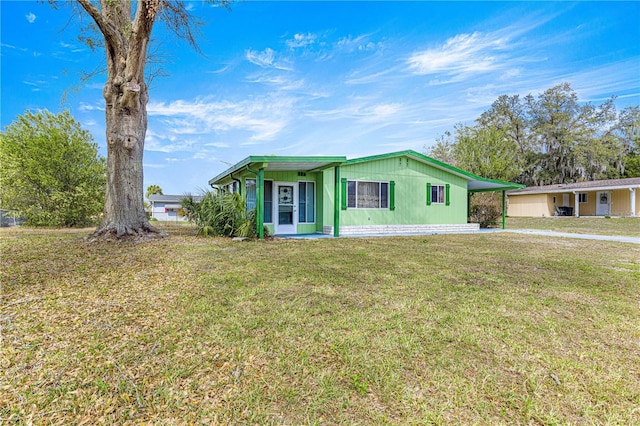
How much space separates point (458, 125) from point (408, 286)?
32628mm

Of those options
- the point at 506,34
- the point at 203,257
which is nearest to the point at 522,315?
the point at 203,257

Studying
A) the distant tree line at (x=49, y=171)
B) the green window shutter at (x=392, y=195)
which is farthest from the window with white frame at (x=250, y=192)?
the distant tree line at (x=49, y=171)

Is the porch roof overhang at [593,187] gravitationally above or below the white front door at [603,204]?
above

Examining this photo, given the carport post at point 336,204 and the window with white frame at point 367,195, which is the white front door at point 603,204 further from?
the carport post at point 336,204

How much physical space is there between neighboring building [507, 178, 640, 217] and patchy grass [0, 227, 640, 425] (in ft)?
78.4

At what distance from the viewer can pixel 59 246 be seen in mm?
6754

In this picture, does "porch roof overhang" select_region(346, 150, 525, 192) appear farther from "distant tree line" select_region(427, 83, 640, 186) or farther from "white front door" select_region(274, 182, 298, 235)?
"distant tree line" select_region(427, 83, 640, 186)

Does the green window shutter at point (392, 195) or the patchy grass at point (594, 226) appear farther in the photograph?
the patchy grass at point (594, 226)

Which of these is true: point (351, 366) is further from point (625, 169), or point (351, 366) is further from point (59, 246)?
point (625, 169)

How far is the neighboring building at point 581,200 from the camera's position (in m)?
22.0

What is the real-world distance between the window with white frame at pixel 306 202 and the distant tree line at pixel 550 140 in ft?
73.3

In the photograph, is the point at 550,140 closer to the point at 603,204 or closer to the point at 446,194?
the point at 603,204

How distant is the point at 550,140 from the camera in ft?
106

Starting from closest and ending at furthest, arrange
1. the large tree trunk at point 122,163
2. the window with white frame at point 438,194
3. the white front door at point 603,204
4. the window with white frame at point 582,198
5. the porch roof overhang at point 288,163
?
the large tree trunk at point 122,163, the porch roof overhang at point 288,163, the window with white frame at point 438,194, the white front door at point 603,204, the window with white frame at point 582,198
